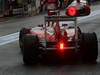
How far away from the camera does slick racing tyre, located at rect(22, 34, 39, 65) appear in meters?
10.7

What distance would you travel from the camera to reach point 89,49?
429 inches

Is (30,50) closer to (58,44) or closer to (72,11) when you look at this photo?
(58,44)

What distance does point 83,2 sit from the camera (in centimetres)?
920

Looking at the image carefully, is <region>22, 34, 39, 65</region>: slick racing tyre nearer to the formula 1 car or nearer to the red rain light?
the formula 1 car

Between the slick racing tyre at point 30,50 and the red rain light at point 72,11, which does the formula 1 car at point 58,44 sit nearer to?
the slick racing tyre at point 30,50

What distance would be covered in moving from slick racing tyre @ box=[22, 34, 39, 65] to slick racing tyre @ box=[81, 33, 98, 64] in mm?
1107

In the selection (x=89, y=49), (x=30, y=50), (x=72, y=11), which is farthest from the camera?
(x=89, y=49)

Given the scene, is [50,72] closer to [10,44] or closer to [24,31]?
[24,31]

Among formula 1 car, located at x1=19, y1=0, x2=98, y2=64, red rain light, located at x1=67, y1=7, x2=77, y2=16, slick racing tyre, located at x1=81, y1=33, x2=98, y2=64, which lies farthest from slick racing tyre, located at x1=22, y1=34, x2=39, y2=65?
red rain light, located at x1=67, y1=7, x2=77, y2=16

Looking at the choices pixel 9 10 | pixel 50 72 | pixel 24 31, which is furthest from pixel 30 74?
pixel 9 10

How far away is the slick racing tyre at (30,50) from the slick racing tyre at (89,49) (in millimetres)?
1107

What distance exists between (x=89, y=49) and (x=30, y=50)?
140cm

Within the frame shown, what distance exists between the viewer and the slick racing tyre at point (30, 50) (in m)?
10.7

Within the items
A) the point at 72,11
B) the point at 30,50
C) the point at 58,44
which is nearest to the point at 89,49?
the point at 58,44
